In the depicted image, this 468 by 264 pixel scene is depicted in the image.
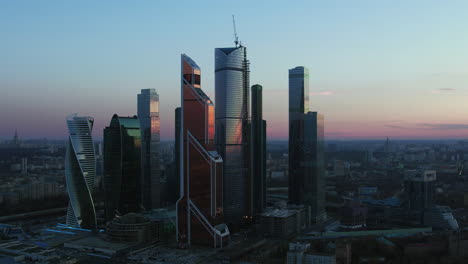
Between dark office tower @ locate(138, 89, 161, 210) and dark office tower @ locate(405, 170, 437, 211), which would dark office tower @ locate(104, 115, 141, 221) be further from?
dark office tower @ locate(405, 170, 437, 211)

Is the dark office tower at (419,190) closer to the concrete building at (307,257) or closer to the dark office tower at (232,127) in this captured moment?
the dark office tower at (232,127)

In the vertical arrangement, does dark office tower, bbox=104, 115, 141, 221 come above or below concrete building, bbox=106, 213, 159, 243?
above

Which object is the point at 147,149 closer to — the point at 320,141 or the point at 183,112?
the point at 183,112

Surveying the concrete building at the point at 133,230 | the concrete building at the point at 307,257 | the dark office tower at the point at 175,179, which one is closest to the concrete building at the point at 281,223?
the concrete building at the point at 307,257

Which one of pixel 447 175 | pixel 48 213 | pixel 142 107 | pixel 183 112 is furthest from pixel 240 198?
pixel 447 175

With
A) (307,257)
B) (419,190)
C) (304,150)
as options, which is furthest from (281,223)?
(419,190)

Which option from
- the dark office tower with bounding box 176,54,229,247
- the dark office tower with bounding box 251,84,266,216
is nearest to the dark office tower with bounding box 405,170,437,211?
the dark office tower with bounding box 251,84,266,216

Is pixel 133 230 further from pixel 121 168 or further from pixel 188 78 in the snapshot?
pixel 188 78
